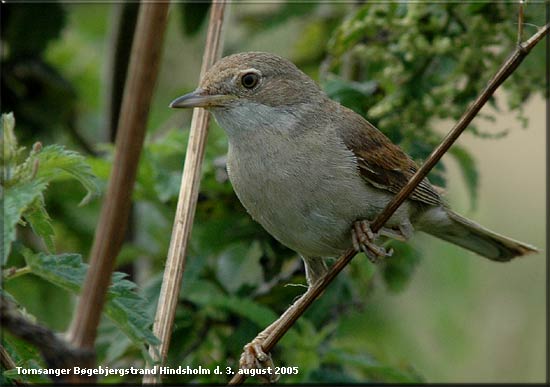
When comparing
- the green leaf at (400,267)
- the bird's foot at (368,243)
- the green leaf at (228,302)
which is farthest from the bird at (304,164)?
the green leaf at (400,267)

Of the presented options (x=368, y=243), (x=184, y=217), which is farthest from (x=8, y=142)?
(x=368, y=243)

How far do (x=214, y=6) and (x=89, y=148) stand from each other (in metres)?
2.45

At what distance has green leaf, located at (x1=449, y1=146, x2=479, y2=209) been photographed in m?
3.94

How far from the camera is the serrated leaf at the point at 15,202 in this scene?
1.77 meters

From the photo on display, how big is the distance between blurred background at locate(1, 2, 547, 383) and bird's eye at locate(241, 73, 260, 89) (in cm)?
44

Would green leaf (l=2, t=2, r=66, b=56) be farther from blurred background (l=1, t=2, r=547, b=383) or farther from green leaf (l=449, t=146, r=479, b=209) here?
green leaf (l=449, t=146, r=479, b=209)

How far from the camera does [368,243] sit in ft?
10.0

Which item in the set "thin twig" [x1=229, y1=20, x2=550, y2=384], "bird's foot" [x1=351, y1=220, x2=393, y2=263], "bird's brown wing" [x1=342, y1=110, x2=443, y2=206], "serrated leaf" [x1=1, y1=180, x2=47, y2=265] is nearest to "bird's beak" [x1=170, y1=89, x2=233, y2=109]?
"bird's brown wing" [x1=342, y1=110, x2=443, y2=206]

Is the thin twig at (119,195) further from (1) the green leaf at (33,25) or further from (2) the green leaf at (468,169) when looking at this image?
(1) the green leaf at (33,25)

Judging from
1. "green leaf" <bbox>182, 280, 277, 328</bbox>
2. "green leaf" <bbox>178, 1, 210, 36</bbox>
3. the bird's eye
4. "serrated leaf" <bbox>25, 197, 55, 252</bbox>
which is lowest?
"green leaf" <bbox>182, 280, 277, 328</bbox>

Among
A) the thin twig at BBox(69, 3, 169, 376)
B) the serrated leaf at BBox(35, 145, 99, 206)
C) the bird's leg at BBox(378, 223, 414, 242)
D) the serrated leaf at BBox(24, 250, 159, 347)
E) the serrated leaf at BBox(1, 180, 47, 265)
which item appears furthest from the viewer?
the bird's leg at BBox(378, 223, 414, 242)

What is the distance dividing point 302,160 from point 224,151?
2.57 ft

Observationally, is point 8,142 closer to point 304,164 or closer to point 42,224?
point 42,224

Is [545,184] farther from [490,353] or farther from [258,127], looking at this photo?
[258,127]
